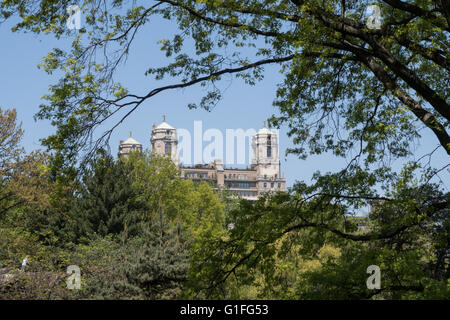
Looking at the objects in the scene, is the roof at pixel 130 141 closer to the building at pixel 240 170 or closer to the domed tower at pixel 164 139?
the building at pixel 240 170

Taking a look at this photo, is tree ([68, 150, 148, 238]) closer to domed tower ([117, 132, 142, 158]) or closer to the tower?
the tower

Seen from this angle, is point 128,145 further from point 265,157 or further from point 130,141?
point 265,157

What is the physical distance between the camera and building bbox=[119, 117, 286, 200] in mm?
147625

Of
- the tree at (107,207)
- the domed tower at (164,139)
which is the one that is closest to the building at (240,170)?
the domed tower at (164,139)

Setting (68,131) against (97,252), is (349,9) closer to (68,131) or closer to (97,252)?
(68,131)

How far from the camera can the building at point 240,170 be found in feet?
484

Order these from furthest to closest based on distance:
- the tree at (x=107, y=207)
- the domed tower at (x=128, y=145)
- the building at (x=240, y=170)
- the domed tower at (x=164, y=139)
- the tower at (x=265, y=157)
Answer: the domed tower at (x=164, y=139) → the domed tower at (x=128, y=145) → the tower at (x=265, y=157) → the building at (x=240, y=170) → the tree at (x=107, y=207)

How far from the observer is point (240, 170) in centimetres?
16000

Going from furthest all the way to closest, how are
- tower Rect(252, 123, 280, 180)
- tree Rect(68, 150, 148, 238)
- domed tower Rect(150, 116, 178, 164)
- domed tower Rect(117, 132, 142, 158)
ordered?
domed tower Rect(150, 116, 178, 164)
domed tower Rect(117, 132, 142, 158)
tower Rect(252, 123, 280, 180)
tree Rect(68, 150, 148, 238)

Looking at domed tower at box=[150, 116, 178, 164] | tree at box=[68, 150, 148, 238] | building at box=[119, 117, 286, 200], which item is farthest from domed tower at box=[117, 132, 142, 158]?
tree at box=[68, 150, 148, 238]

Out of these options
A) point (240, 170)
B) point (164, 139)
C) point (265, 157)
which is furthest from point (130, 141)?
point (265, 157)

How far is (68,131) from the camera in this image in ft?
31.7

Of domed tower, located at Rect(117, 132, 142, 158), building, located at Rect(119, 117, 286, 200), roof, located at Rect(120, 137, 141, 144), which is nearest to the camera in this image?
building, located at Rect(119, 117, 286, 200)
